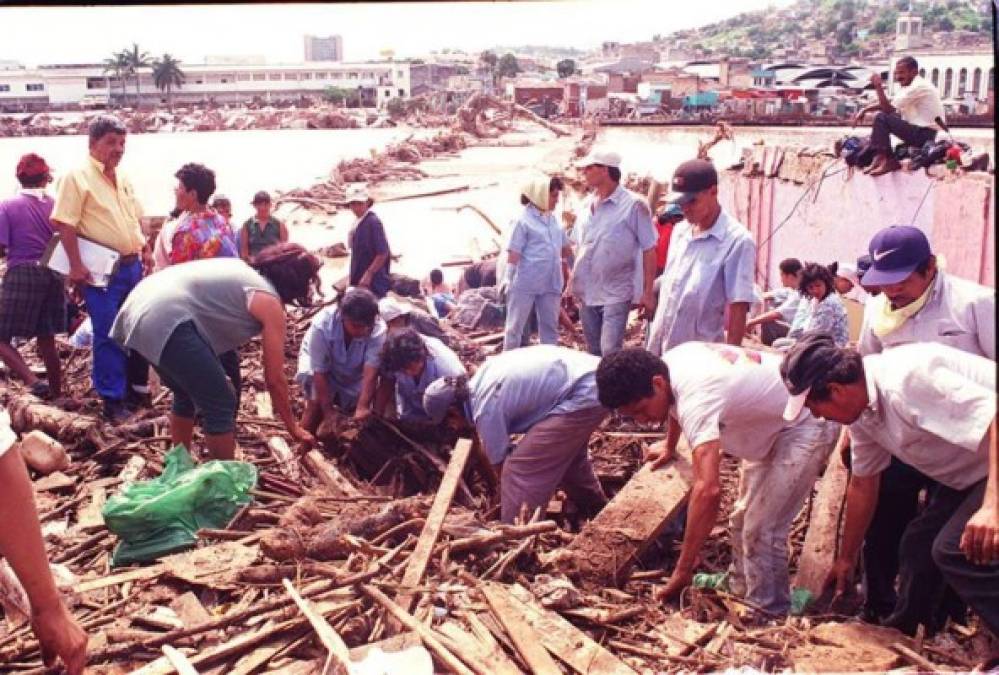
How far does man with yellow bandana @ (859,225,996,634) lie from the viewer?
3.96 m

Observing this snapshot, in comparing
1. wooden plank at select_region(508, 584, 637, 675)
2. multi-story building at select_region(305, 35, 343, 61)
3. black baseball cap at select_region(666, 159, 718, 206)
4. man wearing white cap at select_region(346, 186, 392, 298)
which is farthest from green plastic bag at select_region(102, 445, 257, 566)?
man wearing white cap at select_region(346, 186, 392, 298)

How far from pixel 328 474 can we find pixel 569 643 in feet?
7.88

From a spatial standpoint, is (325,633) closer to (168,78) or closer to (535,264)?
(535,264)

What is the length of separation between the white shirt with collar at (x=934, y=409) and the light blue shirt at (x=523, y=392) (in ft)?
5.69

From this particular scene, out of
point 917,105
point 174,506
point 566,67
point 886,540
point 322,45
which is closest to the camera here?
point 886,540

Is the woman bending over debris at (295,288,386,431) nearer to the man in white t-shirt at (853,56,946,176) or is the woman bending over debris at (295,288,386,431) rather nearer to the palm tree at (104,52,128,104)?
the palm tree at (104,52,128,104)

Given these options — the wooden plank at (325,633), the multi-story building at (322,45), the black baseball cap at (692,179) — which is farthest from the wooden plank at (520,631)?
the black baseball cap at (692,179)

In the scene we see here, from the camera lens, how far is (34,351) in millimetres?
8852

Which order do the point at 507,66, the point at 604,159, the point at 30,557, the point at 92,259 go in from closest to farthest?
1. the point at 30,557
2. the point at 92,259
3. the point at 604,159
4. the point at 507,66

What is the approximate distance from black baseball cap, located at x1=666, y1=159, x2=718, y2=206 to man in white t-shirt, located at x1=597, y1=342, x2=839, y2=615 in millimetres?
1462

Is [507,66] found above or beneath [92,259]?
above

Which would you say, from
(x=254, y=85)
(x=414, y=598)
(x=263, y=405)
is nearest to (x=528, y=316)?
(x=263, y=405)

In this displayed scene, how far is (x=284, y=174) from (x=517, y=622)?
95.4ft

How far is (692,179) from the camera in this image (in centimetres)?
562
